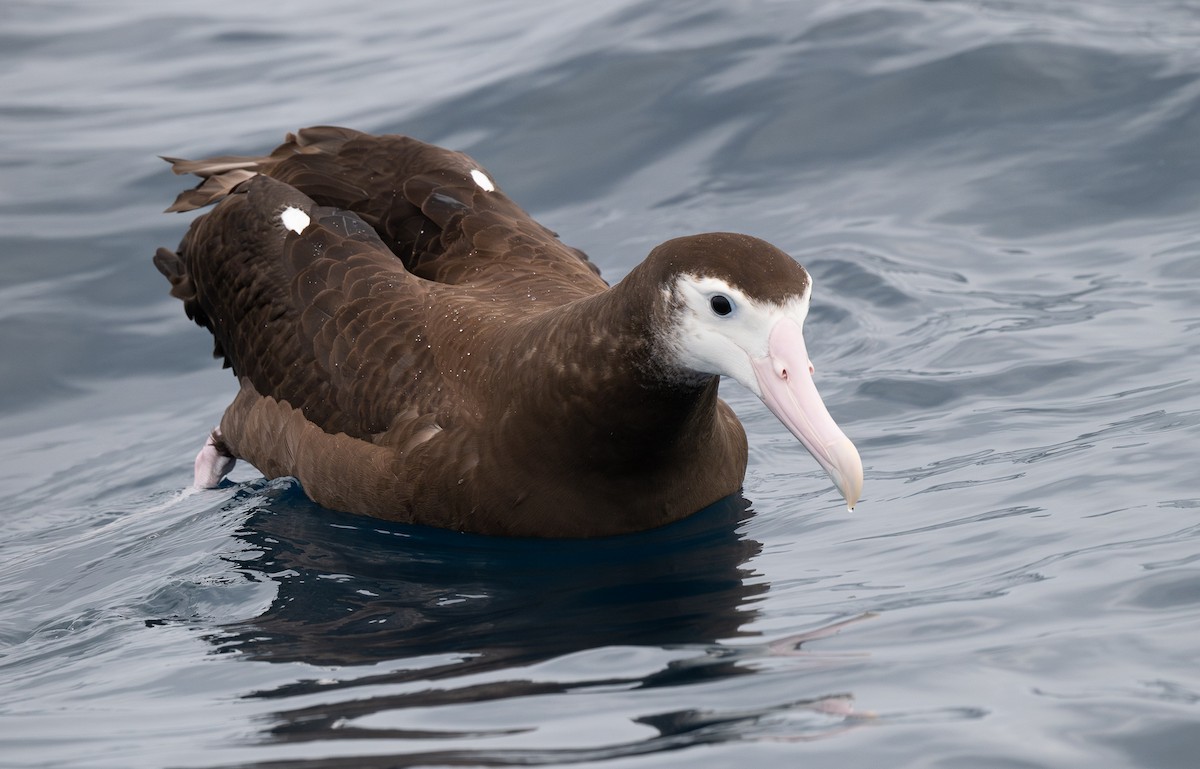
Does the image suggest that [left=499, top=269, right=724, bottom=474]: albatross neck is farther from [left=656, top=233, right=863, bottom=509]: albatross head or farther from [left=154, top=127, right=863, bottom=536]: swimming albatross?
[left=656, top=233, right=863, bottom=509]: albatross head

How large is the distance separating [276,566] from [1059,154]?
6.59 meters

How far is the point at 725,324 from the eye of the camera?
223 inches

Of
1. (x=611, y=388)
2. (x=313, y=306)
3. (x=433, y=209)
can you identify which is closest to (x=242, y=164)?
(x=433, y=209)

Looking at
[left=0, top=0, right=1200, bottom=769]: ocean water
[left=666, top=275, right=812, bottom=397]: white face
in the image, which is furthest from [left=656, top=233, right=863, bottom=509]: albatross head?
[left=0, top=0, right=1200, bottom=769]: ocean water

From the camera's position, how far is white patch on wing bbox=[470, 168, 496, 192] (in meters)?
8.12

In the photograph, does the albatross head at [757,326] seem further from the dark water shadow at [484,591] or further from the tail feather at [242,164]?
the tail feather at [242,164]

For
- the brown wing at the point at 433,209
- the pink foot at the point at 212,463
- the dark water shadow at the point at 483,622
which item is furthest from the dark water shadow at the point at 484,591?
the pink foot at the point at 212,463

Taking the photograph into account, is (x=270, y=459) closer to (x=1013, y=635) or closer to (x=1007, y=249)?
(x=1013, y=635)

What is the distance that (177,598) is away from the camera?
647 cm

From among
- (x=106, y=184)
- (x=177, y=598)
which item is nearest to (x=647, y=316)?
(x=177, y=598)

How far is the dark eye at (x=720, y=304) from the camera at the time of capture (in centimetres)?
566

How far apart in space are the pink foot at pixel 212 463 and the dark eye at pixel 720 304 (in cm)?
372

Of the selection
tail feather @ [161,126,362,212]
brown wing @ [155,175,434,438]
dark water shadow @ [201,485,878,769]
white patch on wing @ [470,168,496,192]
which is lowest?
dark water shadow @ [201,485,878,769]

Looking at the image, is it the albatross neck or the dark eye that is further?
the albatross neck
